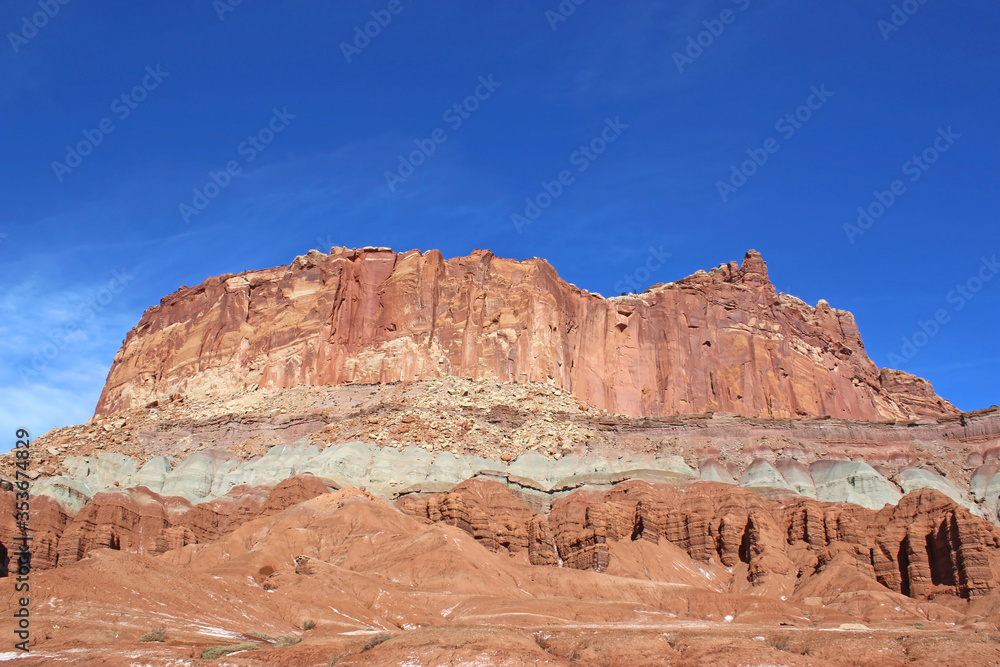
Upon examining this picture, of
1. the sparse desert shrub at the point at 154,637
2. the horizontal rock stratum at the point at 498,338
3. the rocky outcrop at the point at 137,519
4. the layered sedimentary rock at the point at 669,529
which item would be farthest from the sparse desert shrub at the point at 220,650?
the horizontal rock stratum at the point at 498,338

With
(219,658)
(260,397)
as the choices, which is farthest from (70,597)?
(260,397)

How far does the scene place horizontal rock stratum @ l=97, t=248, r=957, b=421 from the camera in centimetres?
8569

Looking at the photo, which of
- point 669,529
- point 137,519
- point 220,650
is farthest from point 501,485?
point 220,650

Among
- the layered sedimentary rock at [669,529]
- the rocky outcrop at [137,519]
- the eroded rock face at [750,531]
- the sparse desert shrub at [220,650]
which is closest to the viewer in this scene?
the sparse desert shrub at [220,650]

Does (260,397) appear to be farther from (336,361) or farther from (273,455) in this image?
(273,455)

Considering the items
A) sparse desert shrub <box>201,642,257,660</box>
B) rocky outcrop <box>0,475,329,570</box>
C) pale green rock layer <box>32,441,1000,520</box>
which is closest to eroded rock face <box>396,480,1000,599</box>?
pale green rock layer <box>32,441,1000,520</box>

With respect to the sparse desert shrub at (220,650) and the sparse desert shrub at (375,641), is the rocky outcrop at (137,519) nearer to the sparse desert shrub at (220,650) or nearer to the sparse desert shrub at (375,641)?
the sparse desert shrub at (375,641)

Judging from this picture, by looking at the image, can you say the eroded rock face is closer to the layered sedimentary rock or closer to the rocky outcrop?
the layered sedimentary rock

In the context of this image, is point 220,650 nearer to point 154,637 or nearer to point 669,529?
point 154,637

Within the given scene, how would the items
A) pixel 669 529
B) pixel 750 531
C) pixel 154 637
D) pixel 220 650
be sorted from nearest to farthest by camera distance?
pixel 220 650 < pixel 154 637 < pixel 750 531 < pixel 669 529

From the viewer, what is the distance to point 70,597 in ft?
97.6

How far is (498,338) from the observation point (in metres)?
83.9

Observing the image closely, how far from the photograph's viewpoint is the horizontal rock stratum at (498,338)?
A: 281 feet

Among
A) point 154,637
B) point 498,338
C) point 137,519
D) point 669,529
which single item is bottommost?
point 154,637
